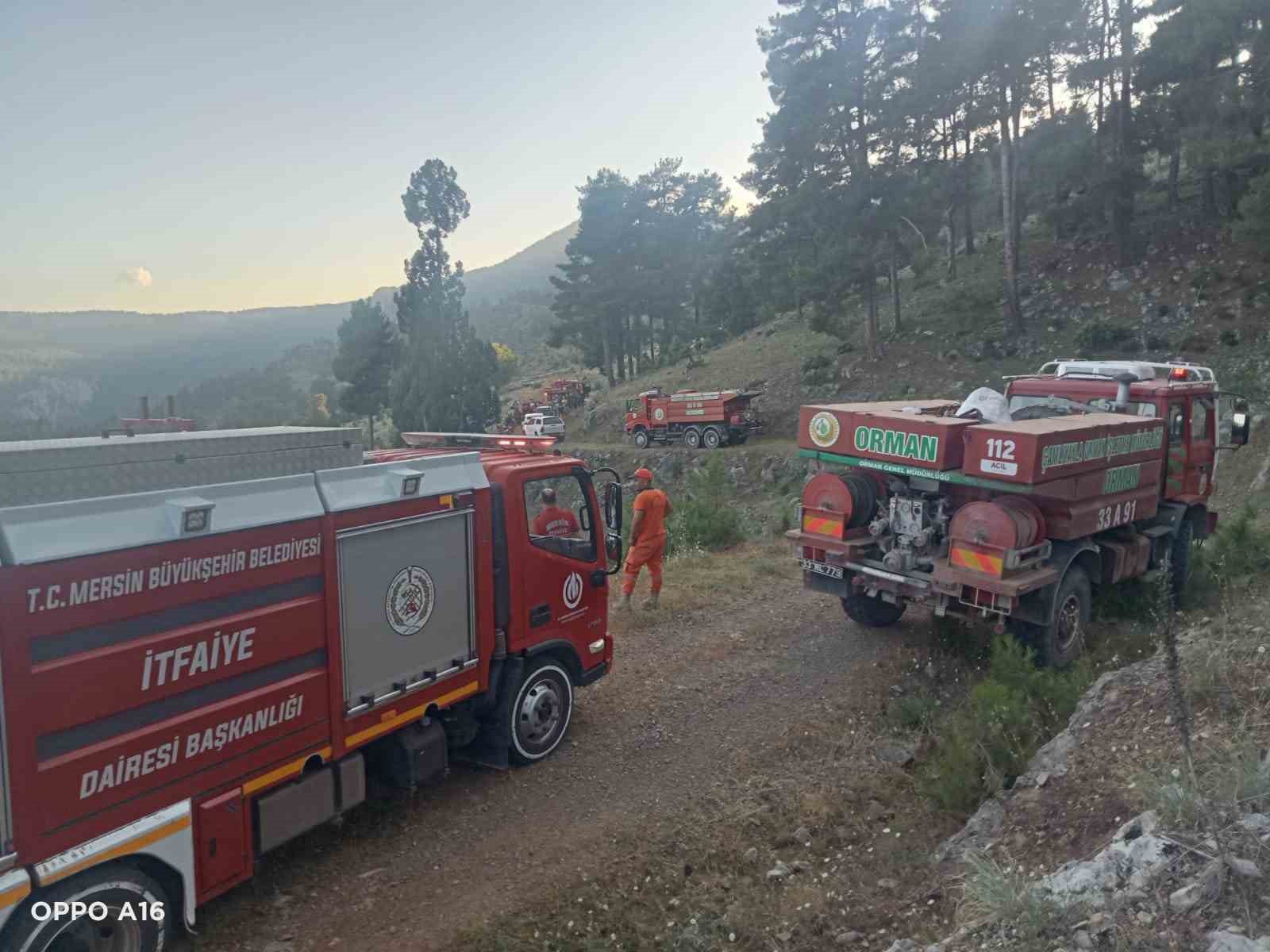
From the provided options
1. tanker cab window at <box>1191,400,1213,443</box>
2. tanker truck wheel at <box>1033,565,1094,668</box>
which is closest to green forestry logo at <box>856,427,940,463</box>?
tanker truck wheel at <box>1033,565,1094,668</box>

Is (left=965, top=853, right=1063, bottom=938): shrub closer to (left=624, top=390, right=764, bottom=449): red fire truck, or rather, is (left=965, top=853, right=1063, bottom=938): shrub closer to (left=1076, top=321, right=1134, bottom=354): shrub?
(left=1076, top=321, right=1134, bottom=354): shrub

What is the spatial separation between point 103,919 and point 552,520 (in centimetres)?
367

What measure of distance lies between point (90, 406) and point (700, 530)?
29.0 metres

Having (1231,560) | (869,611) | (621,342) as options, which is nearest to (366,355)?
(621,342)

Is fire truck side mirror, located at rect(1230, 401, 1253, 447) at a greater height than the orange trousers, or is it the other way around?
fire truck side mirror, located at rect(1230, 401, 1253, 447)

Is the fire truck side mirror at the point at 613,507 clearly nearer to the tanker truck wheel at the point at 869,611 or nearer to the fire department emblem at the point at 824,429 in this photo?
the fire department emblem at the point at 824,429

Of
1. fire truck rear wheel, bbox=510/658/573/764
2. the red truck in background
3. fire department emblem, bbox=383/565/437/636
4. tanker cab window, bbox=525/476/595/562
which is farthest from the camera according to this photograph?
the red truck in background

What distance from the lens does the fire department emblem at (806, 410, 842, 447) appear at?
8148 millimetres

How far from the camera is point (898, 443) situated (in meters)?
7.61

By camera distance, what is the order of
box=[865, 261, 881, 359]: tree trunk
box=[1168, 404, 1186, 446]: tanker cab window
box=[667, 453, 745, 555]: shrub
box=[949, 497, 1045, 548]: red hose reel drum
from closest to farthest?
1. box=[949, 497, 1045, 548]: red hose reel drum
2. box=[1168, 404, 1186, 446]: tanker cab window
3. box=[667, 453, 745, 555]: shrub
4. box=[865, 261, 881, 359]: tree trunk

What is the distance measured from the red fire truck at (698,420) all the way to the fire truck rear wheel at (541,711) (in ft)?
78.2

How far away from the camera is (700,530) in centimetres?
1466

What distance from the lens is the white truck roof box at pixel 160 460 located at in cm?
366

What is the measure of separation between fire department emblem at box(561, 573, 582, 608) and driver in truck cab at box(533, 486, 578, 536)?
38cm
